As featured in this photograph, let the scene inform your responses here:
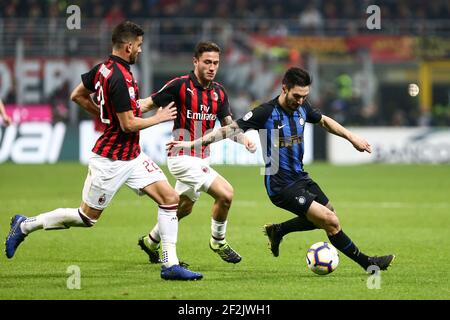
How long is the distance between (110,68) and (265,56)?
20.2m

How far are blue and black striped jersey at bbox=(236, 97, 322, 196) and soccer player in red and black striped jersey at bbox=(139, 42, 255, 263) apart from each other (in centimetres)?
56

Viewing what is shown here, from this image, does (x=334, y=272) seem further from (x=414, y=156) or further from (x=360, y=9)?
(x=360, y=9)

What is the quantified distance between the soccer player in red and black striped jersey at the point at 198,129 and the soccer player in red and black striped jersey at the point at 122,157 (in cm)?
85

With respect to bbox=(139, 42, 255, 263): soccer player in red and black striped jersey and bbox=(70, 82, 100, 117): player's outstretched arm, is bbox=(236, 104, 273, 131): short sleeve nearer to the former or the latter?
bbox=(139, 42, 255, 263): soccer player in red and black striped jersey

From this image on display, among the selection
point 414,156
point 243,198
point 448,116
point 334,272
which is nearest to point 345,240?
point 334,272

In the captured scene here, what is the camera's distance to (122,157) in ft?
27.8

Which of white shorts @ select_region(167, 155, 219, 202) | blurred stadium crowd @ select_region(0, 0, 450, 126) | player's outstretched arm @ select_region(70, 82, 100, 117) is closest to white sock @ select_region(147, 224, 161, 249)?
white shorts @ select_region(167, 155, 219, 202)

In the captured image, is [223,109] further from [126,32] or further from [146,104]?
[126,32]

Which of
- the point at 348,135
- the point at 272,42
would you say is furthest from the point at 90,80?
the point at 272,42

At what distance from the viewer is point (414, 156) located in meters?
24.8

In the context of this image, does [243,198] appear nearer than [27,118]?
Yes

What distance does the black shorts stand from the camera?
28.2ft

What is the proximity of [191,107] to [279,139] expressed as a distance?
115cm

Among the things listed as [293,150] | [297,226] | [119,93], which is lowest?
[297,226]
